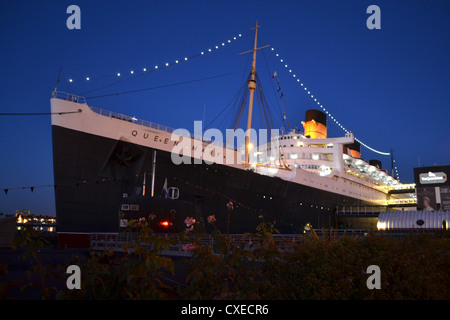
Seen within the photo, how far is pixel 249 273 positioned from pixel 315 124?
40.1 metres

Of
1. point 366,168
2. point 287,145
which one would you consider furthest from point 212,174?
point 366,168

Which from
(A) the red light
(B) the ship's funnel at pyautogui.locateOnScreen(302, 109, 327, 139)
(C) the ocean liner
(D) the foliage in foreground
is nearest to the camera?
(D) the foliage in foreground

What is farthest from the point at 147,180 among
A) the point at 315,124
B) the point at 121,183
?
the point at 315,124

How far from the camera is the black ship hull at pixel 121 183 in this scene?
18.0 metres

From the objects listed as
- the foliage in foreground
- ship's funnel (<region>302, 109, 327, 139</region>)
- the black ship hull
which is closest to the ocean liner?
the black ship hull

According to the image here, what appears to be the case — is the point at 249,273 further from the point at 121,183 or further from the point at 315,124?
the point at 315,124

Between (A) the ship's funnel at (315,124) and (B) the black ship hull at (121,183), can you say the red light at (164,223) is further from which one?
(A) the ship's funnel at (315,124)

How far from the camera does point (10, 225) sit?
19766 mm

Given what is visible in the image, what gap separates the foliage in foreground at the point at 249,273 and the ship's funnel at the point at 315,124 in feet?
122

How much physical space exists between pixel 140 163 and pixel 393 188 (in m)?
46.9

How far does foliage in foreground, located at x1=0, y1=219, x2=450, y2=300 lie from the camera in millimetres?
3611

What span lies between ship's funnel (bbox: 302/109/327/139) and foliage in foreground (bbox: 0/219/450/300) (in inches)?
1460

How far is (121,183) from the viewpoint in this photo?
19.4 meters

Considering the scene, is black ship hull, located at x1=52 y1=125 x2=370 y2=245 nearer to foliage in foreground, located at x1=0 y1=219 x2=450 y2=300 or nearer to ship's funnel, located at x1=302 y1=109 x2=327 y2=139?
foliage in foreground, located at x1=0 y1=219 x2=450 y2=300
